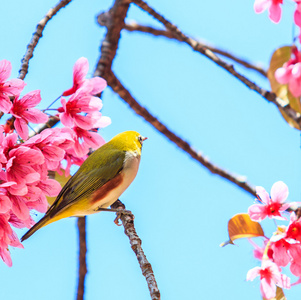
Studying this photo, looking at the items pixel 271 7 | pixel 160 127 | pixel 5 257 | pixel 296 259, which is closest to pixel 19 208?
pixel 5 257

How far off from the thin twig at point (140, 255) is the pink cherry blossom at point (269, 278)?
1.68ft

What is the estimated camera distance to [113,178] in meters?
2.68

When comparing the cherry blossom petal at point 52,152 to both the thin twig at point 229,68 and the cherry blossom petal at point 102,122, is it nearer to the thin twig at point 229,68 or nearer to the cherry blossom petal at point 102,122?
the cherry blossom petal at point 102,122

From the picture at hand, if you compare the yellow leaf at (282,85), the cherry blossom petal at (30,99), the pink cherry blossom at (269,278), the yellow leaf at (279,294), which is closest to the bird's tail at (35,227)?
the cherry blossom petal at (30,99)

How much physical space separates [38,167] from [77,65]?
2.11ft

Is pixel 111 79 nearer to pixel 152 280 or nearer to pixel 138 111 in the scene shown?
pixel 138 111

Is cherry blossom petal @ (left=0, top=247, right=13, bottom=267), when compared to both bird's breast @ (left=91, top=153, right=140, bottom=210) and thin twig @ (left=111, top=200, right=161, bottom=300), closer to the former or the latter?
thin twig @ (left=111, top=200, right=161, bottom=300)

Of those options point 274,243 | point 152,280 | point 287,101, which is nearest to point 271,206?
point 274,243

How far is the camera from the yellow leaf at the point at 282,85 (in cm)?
231

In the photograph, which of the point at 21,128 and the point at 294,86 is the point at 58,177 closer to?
the point at 21,128

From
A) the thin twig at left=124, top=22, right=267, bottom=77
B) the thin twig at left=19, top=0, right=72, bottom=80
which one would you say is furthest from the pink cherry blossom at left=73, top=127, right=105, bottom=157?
the thin twig at left=124, top=22, right=267, bottom=77

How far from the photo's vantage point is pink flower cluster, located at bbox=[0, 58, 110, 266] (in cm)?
186

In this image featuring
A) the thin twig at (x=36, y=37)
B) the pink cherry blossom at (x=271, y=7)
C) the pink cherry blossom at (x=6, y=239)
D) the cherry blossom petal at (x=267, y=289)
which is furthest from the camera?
the thin twig at (x=36, y=37)

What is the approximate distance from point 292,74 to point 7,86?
126cm
